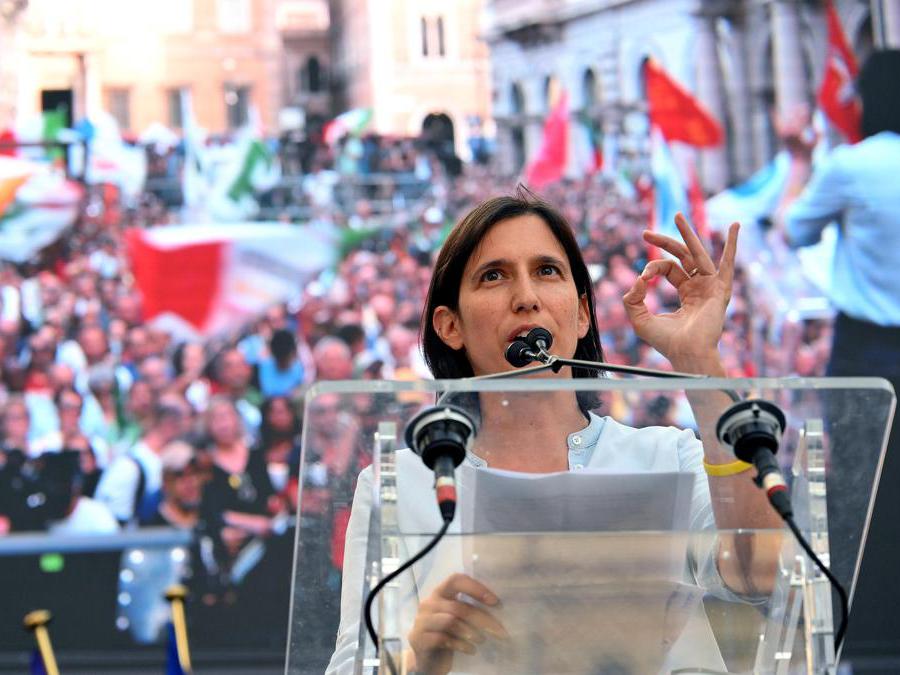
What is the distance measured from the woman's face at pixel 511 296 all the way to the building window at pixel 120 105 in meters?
4.90

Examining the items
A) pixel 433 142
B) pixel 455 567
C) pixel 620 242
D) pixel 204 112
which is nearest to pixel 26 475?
pixel 204 112

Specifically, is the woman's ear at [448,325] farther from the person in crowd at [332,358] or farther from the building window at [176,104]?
the building window at [176,104]

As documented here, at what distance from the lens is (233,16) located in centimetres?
678

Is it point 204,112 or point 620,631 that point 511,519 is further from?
point 204,112

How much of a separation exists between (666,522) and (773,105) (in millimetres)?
5552

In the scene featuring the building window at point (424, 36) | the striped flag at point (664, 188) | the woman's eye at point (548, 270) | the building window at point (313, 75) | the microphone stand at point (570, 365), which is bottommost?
the microphone stand at point (570, 365)

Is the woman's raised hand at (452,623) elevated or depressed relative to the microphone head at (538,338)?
depressed

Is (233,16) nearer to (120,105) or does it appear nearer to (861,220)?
(120,105)

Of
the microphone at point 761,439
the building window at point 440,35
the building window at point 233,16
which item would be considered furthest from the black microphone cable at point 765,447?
the building window at point 233,16

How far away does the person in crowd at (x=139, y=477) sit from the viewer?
6086mm

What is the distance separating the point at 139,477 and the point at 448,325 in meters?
4.50

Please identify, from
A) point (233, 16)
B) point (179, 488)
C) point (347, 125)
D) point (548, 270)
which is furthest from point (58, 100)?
point (548, 270)

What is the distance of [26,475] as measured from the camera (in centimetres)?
611

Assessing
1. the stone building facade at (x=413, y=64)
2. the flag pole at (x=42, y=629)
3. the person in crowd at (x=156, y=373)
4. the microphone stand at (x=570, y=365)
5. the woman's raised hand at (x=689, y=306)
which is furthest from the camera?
the stone building facade at (x=413, y=64)
